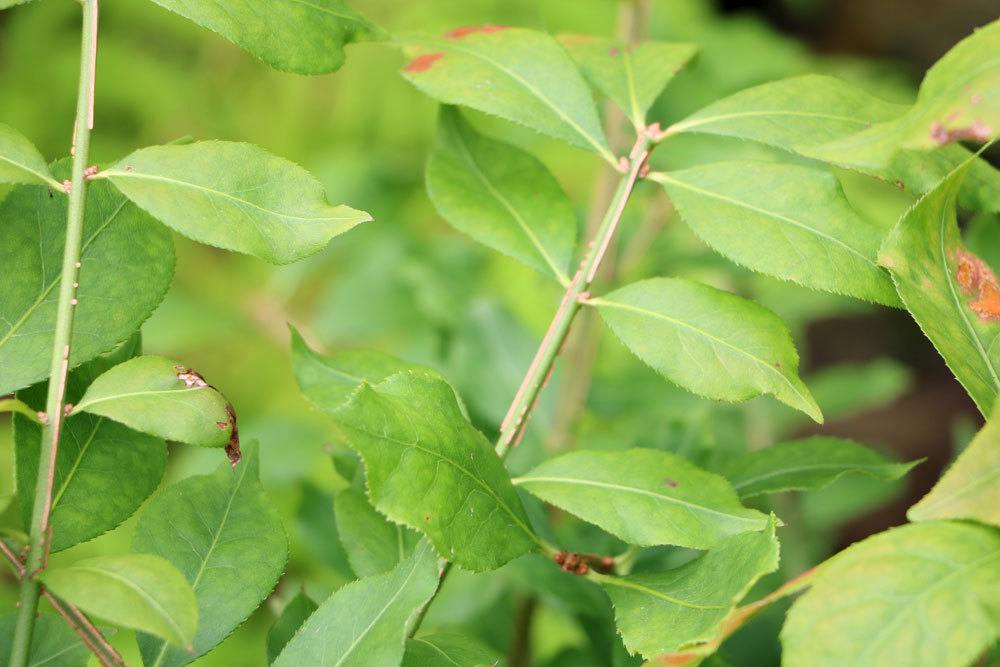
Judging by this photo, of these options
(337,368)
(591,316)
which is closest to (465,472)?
(337,368)

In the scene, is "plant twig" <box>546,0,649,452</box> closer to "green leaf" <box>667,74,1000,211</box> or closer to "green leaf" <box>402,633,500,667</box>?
"green leaf" <box>667,74,1000,211</box>

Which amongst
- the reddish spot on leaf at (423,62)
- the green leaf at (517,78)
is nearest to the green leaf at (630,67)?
the green leaf at (517,78)

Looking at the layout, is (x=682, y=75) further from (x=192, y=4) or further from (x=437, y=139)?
(x=192, y=4)

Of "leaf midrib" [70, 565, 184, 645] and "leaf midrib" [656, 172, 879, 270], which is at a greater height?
"leaf midrib" [656, 172, 879, 270]

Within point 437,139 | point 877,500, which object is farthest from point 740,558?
point 877,500

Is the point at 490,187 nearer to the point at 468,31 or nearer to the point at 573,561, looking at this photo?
the point at 468,31

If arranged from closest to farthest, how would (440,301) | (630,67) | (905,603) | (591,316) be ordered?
(905,603) → (630,67) → (591,316) → (440,301)

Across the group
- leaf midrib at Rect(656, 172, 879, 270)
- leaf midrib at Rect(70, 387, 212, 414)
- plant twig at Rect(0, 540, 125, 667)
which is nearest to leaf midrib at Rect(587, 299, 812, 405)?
leaf midrib at Rect(656, 172, 879, 270)
